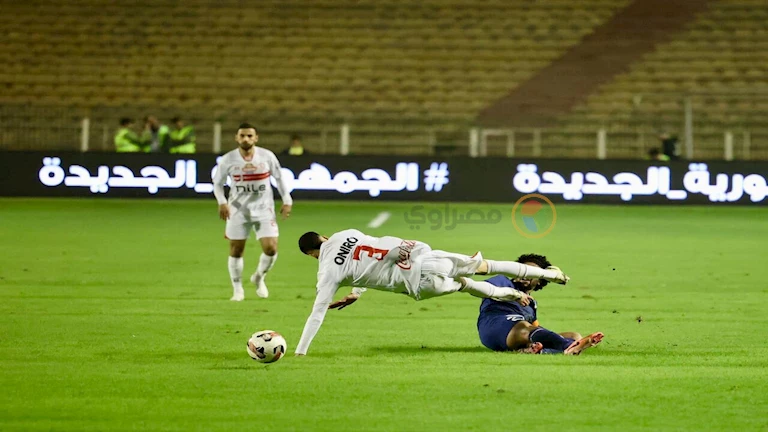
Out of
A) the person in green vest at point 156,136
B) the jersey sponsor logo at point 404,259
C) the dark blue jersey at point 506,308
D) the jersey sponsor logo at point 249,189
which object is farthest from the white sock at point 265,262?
the person in green vest at point 156,136

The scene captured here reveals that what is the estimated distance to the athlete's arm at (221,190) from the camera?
13.2m

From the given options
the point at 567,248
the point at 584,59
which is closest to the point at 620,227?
the point at 567,248

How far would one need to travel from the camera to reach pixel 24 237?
20031 millimetres

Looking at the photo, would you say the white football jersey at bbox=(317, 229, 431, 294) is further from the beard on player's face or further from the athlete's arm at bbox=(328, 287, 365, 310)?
the beard on player's face

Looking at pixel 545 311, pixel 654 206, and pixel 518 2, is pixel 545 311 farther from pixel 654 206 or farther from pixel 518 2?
pixel 518 2

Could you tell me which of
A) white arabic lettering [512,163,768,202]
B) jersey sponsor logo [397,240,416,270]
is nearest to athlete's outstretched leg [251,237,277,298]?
jersey sponsor logo [397,240,416,270]

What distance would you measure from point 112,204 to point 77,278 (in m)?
12.7

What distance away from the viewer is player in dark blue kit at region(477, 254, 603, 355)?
30.3ft

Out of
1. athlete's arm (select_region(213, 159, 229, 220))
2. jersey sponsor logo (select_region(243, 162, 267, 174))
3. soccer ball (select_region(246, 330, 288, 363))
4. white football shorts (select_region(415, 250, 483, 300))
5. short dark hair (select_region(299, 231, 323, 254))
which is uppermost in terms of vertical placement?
jersey sponsor logo (select_region(243, 162, 267, 174))

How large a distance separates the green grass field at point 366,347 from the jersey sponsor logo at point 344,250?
0.78 m

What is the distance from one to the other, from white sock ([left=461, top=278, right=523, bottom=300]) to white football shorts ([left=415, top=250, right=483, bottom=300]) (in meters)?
0.09

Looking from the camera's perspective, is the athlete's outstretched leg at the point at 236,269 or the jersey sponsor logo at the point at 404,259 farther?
the athlete's outstretched leg at the point at 236,269

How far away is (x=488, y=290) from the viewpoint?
919 cm
